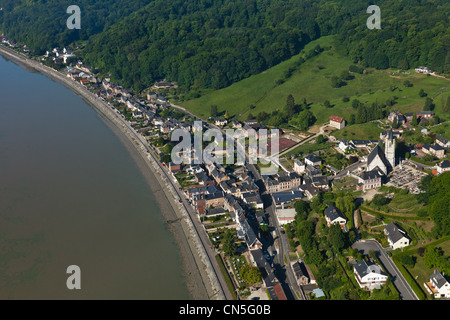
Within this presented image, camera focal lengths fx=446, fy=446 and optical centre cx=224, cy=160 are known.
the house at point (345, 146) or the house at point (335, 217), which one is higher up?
the house at point (345, 146)

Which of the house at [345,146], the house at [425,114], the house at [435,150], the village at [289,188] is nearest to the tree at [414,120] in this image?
the village at [289,188]

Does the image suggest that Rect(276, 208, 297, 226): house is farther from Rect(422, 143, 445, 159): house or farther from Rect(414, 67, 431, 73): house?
Rect(414, 67, 431, 73): house

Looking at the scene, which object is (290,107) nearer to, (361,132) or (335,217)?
(361,132)

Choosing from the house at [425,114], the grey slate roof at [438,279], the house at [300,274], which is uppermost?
the house at [425,114]

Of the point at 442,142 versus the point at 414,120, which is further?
the point at 414,120

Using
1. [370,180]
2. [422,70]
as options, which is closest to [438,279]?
[370,180]

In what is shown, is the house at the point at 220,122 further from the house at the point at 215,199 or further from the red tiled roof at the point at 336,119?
the house at the point at 215,199

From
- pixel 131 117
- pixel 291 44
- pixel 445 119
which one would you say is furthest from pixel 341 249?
pixel 291 44
